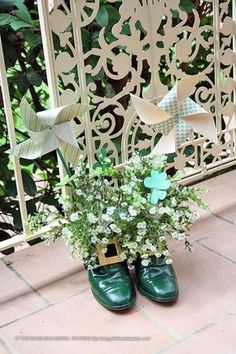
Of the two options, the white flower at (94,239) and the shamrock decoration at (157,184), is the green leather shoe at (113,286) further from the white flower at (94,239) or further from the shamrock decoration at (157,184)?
the shamrock decoration at (157,184)

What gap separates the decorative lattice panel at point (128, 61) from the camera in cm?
164

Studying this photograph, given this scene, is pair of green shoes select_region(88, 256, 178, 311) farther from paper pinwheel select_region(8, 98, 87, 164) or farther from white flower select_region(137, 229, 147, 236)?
paper pinwheel select_region(8, 98, 87, 164)

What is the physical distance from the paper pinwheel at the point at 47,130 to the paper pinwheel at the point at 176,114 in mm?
192

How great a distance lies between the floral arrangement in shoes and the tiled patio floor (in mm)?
119

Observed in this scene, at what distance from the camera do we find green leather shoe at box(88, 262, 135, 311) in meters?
1.49

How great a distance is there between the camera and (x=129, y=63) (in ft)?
5.77

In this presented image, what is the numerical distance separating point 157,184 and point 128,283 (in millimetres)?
261

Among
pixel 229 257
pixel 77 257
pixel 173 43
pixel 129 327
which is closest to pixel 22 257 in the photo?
pixel 77 257

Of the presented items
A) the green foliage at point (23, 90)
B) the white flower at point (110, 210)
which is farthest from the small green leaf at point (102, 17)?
the white flower at point (110, 210)

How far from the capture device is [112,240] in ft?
5.02

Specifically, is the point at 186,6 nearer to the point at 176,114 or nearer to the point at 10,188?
the point at 176,114

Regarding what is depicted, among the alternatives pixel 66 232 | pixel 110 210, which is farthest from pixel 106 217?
pixel 66 232

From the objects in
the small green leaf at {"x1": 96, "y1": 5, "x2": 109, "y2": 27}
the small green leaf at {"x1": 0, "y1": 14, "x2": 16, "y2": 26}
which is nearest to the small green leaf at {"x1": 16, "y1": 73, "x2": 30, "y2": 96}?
the small green leaf at {"x1": 0, "y1": 14, "x2": 16, "y2": 26}

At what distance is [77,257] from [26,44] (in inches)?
28.7
